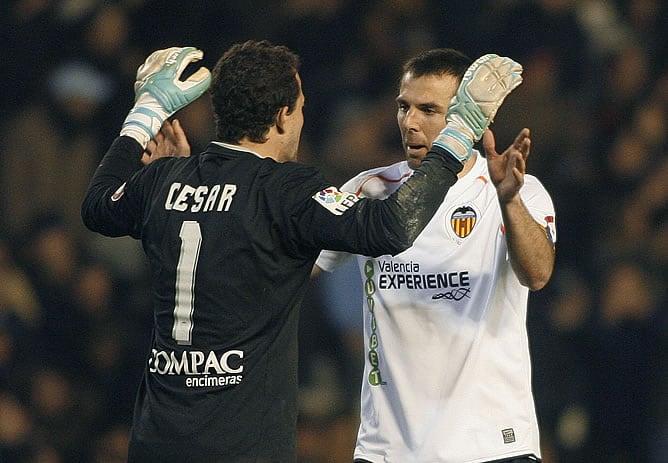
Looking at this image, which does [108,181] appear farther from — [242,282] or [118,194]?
[242,282]

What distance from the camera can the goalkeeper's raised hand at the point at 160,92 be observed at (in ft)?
10.5

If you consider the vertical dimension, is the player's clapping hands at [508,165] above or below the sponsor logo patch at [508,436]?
above

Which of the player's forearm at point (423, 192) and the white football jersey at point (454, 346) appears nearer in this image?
the player's forearm at point (423, 192)

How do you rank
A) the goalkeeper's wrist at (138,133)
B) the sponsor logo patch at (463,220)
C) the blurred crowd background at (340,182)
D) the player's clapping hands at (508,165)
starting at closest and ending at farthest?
the player's clapping hands at (508,165) → the goalkeeper's wrist at (138,133) → the sponsor logo patch at (463,220) → the blurred crowd background at (340,182)

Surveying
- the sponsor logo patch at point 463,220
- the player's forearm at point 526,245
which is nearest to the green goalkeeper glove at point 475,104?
the player's forearm at point 526,245

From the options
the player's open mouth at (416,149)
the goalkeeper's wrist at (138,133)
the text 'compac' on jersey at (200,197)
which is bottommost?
the text 'compac' on jersey at (200,197)

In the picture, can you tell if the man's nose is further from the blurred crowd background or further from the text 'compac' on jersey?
the blurred crowd background

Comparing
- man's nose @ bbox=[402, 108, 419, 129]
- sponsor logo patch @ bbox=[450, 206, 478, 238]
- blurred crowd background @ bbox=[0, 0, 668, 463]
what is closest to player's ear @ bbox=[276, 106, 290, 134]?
man's nose @ bbox=[402, 108, 419, 129]

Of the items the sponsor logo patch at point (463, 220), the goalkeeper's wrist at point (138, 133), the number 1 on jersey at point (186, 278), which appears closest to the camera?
the number 1 on jersey at point (186, 278)

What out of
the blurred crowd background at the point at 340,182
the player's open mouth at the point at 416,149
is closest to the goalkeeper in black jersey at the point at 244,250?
the player's open mouth at the point at 416,149

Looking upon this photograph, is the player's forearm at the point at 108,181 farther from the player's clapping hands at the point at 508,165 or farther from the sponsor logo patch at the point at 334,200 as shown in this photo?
the player's clapping hands at the point at 508,165

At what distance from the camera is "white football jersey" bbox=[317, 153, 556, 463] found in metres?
3.21

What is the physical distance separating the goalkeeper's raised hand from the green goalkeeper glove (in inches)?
30.3

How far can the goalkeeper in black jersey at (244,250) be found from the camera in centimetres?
271
